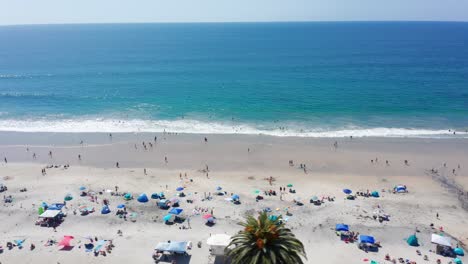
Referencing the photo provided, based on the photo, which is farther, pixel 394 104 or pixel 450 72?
pixel 450 72

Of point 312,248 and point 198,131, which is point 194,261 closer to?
point 312,248

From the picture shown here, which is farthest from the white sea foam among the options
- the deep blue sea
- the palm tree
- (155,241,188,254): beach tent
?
the palm tree

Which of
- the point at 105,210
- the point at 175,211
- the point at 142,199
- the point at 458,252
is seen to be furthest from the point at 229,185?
the point at 458,252

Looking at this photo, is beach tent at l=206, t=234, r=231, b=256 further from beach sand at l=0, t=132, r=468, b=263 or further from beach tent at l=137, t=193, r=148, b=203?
beach tent at l=137, t=193, r=148, b=203

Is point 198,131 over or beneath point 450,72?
beneath

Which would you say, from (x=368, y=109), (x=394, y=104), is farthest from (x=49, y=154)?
(x=394, y=104)

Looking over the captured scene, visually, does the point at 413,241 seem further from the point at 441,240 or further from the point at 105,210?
the point at 105,210
